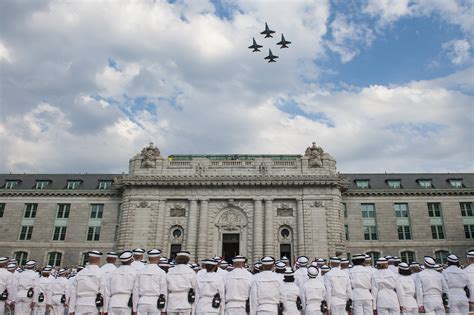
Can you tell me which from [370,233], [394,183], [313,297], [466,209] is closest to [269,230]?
[370,233]

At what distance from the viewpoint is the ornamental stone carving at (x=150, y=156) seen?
45844 millimetres

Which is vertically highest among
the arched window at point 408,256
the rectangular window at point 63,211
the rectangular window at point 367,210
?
the rectangular window at point 367,210

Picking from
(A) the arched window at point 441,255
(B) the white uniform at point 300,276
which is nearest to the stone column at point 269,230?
(A) the arched window at point 441,255

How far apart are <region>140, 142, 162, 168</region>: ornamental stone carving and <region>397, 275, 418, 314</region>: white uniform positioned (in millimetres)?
37343

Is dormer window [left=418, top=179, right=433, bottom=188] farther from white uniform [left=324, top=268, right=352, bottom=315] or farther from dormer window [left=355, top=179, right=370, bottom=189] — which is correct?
white uniform [left=324, top=268, right=352, bottom=315]

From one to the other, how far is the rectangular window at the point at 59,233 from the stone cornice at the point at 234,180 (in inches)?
476

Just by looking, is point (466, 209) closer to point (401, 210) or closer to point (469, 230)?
point (469, 230)

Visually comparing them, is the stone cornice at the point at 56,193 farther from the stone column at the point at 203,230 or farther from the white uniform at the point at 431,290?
the white uniform at the point at 431,290

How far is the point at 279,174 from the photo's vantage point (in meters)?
44.8

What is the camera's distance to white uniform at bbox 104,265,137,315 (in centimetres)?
1039

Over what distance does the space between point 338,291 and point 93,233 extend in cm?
4326

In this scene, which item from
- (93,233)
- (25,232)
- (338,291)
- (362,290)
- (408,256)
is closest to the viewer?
(338,291)

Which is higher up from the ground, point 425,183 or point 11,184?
point 425,183

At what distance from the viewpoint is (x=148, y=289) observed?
10312 mm
